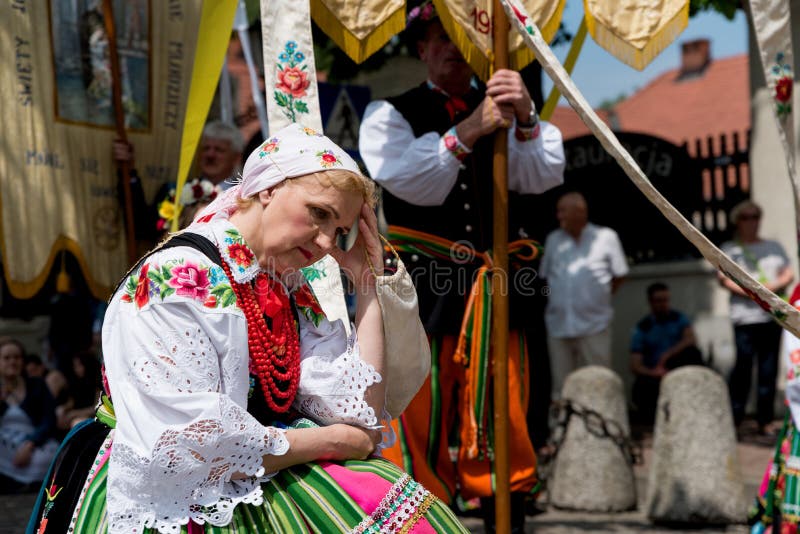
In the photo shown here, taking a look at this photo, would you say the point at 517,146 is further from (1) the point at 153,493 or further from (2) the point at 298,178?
(1) the point at 153,493

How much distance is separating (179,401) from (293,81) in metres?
1.57

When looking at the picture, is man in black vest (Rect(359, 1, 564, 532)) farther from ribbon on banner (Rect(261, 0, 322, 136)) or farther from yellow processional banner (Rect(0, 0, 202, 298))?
yellow processional banner (Rect(0, 0, 202, 298))

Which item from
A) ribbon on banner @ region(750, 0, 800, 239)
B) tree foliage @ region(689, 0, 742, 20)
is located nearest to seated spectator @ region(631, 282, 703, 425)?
tree foliage @ region(689, 0, 742, 20)

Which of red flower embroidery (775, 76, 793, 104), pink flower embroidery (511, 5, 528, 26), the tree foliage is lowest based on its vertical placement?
red flower embroidery (775, 76, 793, 104)

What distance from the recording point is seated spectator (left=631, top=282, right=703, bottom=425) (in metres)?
9.25

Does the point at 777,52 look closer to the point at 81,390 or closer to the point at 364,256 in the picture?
the point at 364,256

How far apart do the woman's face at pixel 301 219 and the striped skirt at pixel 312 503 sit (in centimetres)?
50

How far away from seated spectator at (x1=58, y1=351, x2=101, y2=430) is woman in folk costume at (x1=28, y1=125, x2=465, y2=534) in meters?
4.22

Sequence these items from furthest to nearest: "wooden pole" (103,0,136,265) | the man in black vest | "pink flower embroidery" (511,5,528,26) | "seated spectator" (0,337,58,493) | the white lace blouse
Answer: "seated spectator" (0,337,58,493) < "wooden pole" (103,0,136,265) < the man in black vest < "pink flower embroidery" (511,5,528,26) < the white lace blouse

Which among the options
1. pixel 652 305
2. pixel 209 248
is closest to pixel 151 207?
pixel 209 248

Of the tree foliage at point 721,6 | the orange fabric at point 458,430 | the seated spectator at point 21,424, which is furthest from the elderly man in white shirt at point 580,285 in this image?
the orange fabric at point 458,430

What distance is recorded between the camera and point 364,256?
119 inches

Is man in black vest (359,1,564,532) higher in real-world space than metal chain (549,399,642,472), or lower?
higher

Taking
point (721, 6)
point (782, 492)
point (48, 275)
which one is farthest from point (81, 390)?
point (721, 6)
